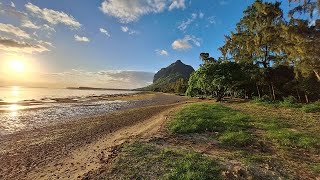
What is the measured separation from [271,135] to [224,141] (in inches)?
119

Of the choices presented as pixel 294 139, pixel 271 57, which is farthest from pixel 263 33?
pixel 294 139

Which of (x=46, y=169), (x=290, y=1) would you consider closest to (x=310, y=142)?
(x=46, y=169)

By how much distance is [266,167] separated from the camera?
853cm

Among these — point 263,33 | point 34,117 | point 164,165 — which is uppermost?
point 263,33

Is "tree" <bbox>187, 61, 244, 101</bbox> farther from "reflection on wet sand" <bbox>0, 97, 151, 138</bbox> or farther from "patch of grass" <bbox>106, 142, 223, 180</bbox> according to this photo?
"patch of grass" <bbox>106, 142, 223, 180</bbox>

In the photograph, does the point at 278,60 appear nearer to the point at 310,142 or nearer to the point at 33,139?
the point at 310,142

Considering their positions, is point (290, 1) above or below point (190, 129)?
above

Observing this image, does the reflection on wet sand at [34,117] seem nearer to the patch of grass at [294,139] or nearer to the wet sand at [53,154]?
the wet sand at [53,154]

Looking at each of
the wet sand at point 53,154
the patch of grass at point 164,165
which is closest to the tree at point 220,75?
the wet sand at point 53,154

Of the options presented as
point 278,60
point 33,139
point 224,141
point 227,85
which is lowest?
point 33,139

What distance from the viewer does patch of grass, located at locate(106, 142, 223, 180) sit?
7883mm

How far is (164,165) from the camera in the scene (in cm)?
873

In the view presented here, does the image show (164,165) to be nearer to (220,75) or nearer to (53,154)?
(53,154)

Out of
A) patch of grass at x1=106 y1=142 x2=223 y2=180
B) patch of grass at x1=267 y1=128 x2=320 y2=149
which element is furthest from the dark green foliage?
patch of grass at x1=106 y1=142 x2=223 y2=180
